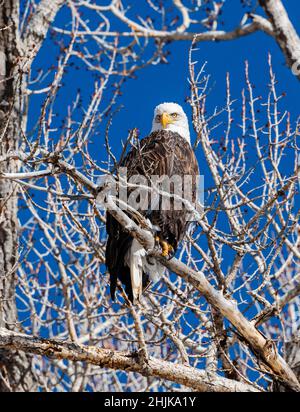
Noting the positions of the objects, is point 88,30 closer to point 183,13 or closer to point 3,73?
point 183,13

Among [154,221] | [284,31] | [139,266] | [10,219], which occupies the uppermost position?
[284,31]

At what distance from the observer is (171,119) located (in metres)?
7.11

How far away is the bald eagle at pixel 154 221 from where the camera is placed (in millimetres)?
6078

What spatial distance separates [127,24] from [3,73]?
152 inches

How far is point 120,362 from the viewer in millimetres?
5082

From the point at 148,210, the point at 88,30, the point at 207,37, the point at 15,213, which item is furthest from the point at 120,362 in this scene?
the point at 207,37

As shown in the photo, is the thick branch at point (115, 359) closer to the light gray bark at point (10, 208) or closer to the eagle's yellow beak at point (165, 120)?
the light gray bark at point (10, 208)

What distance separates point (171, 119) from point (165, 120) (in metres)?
0.07

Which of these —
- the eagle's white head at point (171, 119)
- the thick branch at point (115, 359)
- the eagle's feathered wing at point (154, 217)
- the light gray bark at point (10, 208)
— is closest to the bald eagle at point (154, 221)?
the eagle's feathered wing at point (154, 217)

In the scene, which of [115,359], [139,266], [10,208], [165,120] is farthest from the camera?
[10,208]

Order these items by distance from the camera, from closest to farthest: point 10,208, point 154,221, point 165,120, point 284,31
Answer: point 154,221, point 165,120, point 10,208, point 284,31

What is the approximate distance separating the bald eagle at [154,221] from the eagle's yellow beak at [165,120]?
0.21m

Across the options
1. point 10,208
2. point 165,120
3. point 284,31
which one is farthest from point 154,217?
point 284,31

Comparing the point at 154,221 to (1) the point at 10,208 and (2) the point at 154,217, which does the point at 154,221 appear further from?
(1) the point at 10,208
